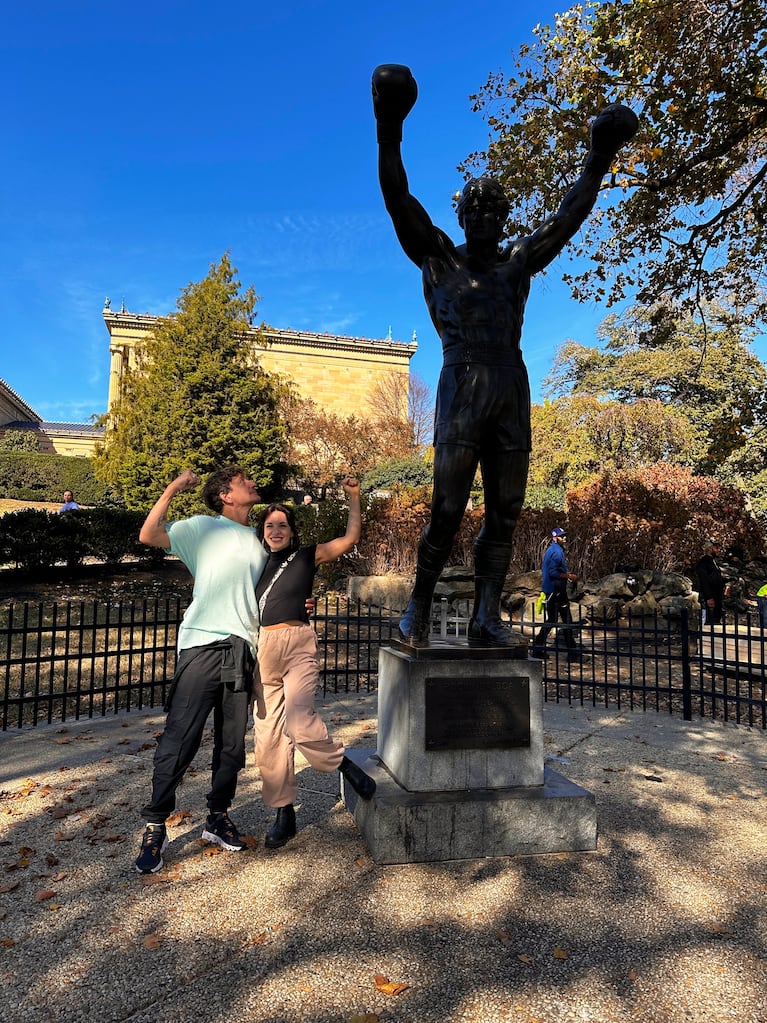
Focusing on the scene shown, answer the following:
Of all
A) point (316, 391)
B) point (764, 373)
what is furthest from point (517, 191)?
point (316, 391)

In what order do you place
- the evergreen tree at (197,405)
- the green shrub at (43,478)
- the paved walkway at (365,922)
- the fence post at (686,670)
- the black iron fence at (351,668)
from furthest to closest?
the green shrub at (43,478) → the evergreen tree at (197,405) → the fence post at (686,670) → the black iron fence at (351,668) → the paved walkway at (365,922)

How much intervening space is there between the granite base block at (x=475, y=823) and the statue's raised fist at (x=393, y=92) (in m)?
A: 3.30

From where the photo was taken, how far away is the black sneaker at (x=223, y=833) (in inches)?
125

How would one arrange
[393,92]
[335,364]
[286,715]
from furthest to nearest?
[335,364], [286,715], [393,92]

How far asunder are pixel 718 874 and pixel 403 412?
3506 centimetres

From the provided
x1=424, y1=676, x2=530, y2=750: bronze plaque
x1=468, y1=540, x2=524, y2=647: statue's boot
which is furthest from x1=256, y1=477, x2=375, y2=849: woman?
x1=468, y1=540, x2=524, y2=647: statue's boot

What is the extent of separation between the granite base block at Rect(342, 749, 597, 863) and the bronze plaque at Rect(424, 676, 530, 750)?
9.5 inches

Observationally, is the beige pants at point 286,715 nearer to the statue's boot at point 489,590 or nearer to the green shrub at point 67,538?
the statue's boot at point 489,590

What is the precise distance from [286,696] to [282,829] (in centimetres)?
69

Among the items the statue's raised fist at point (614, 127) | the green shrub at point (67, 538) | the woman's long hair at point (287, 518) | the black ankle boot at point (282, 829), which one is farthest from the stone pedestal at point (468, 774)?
the green shrub at point (67, 538)

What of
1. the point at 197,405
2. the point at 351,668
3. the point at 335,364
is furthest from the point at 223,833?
the point at 335,364

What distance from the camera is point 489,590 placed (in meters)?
3.69

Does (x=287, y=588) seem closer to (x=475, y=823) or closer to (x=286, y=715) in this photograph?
(x=286, y=715)

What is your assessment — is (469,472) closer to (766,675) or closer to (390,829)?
(390,829)
